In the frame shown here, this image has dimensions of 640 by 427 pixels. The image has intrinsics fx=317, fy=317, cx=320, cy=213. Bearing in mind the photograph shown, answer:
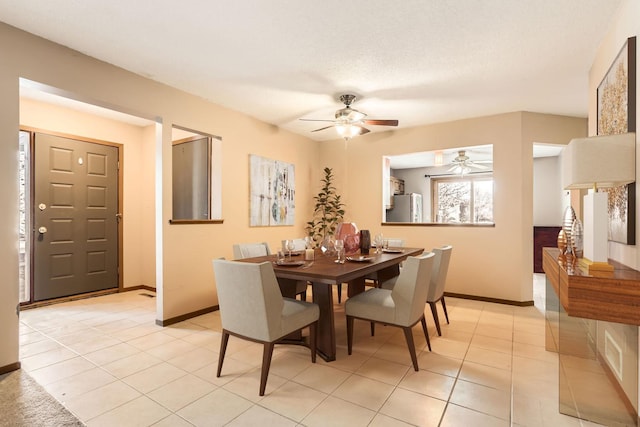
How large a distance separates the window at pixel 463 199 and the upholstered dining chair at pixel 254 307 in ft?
21.6

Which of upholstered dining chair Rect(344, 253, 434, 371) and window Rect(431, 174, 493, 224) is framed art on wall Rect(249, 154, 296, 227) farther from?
window Rect(431, 174, 493, 224)

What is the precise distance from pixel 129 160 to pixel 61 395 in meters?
3.76

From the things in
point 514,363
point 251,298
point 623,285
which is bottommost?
point 514,363

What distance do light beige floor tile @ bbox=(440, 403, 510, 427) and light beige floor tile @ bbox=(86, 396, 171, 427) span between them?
1.59m

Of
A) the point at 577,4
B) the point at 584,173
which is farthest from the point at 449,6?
the point at 584,173

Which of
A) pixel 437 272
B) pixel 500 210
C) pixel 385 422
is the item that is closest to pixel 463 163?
pixel 500 210

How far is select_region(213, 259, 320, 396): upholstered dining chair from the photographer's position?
1962 millimetres

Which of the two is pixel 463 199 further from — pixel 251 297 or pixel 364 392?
pixel 251 297

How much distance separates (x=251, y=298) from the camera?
1.99 metres

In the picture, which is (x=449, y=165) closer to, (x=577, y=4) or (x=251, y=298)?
(x=577, y=4)

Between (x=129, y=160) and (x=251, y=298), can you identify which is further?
(x=129, y=160)

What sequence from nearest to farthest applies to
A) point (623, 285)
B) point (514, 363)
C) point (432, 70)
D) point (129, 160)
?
point (623, 285) < point (514, 363) < point (432, 70) < point (129, 160)

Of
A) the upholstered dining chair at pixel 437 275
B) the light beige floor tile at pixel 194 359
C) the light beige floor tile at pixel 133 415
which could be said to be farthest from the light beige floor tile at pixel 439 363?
the light beige floor tile at pixel 133 415

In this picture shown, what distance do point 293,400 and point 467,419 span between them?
1.00 meters
